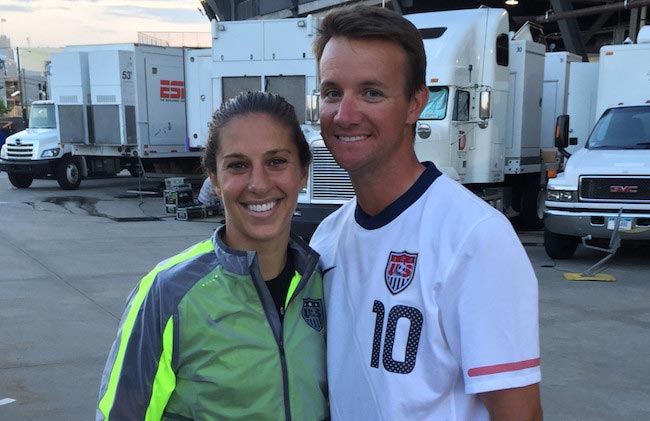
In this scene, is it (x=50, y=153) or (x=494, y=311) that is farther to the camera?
(x=50, y=153)

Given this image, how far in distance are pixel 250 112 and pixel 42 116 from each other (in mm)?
21792

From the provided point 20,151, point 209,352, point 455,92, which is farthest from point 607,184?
point 20,151

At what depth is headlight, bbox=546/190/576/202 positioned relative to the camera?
9219 millimetres

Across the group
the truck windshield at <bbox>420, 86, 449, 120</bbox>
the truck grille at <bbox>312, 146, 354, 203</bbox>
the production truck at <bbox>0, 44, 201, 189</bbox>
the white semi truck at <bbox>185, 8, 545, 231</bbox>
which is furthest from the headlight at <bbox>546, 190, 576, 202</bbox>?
the production truck at <bbox>0, 44, 201, 189</bbox>

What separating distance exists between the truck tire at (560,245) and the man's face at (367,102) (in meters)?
8.52

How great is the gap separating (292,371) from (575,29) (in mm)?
22857

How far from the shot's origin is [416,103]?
1.81m

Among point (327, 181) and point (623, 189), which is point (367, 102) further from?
point (327, 181)

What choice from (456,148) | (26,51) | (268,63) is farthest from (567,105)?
(26,51)

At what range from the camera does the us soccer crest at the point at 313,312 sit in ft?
6.18

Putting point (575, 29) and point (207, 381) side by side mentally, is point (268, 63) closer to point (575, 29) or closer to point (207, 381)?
point (207, 381)

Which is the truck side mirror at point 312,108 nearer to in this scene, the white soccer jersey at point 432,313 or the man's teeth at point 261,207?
the man's teeth at point 261,207

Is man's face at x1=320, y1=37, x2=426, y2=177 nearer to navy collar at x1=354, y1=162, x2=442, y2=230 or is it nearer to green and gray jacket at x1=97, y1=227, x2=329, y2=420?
navy collar at x1=354, y1=162, x2=442, y2=230

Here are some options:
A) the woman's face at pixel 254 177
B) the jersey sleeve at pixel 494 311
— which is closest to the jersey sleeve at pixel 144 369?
the woman's face at pixel 254 177
